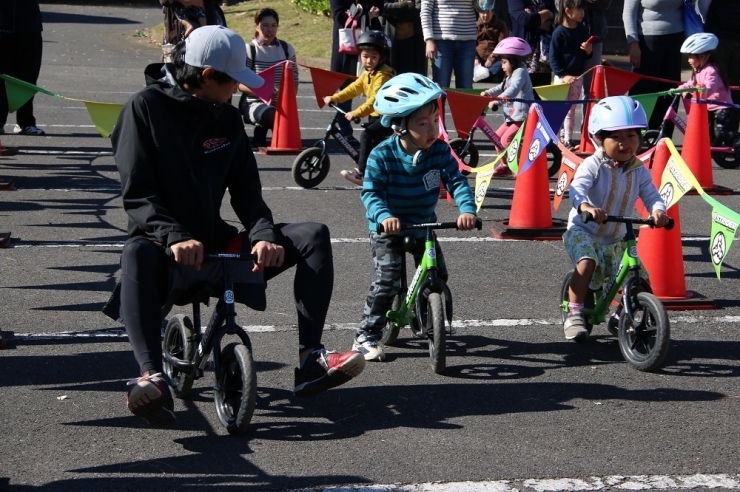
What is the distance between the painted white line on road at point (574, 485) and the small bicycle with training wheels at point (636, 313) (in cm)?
139

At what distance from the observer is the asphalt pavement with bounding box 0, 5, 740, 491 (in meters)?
4.60

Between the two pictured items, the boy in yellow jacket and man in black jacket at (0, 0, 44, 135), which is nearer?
the boy in yellow jacket

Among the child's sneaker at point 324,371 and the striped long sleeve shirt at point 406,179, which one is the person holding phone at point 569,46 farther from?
the child's sneaker at point 324,371

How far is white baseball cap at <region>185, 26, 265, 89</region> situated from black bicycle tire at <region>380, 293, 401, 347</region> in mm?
1746

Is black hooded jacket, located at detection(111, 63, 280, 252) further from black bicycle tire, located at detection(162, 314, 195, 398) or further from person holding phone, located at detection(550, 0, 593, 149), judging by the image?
person holding phone, located at detection(550, 0, 593, 149)

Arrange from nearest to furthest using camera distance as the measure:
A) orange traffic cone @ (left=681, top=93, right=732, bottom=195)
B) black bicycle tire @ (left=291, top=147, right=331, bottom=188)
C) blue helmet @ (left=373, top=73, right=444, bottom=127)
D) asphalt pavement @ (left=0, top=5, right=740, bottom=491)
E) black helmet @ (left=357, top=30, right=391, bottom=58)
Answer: asphalt pavement @ (left=0, top=5, right=740, bottom=491) → blue helmet @ (left=373, top=73, right=444, bottom=127) → black helmet @ (left=357, top=30, right=391, bottom=58) → black bicycle tire @ (left=291, top=147, right=331, bottom=188) → orange traffic cone @ (left=681, top=93, right=732, bottom=195)

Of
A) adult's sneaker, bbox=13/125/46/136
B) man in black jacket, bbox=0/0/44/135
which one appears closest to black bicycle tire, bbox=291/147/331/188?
man in black jacket, bbox=0/0/44/135

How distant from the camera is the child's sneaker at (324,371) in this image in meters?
5.12

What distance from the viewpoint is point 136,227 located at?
201 inches

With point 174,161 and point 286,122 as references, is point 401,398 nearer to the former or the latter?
point 174,161

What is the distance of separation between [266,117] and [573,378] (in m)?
8.05

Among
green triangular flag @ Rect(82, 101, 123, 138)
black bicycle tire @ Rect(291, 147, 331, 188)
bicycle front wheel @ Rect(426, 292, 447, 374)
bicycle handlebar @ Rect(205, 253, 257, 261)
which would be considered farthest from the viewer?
black bicycle tire @ Rect(291, 147, 331, 188)

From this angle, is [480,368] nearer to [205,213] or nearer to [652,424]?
[652,424]

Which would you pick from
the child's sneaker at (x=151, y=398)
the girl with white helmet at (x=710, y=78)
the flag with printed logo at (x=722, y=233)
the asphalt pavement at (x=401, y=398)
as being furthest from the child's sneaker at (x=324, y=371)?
the girl with white helmet at (x=710, y=78)
